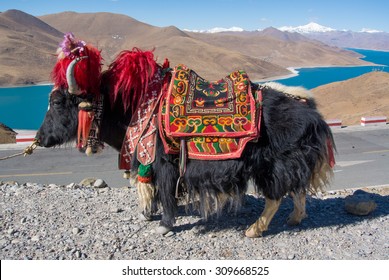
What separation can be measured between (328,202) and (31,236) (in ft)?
11.7

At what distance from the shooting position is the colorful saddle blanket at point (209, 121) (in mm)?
3324

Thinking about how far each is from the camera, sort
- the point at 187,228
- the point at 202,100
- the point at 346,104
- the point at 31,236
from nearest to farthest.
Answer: the point at 202,100 < the point at 31,236 < the point at 187,228 < the point at 346,104

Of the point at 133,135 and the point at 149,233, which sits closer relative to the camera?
the point at 133,135

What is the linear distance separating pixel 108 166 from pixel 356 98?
22.6 metres

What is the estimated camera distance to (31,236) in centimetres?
374

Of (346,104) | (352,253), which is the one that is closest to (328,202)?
(352,253)

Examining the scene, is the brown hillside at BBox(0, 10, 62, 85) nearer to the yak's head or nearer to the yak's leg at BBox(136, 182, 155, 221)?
the yak's head

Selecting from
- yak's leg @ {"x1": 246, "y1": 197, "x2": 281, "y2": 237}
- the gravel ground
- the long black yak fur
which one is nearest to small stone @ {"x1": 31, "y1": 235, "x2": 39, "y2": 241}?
the gravel ground

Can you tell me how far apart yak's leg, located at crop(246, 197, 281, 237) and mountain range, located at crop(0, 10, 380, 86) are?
20770 mm

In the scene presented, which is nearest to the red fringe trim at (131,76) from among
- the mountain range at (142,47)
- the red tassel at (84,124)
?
the red tassel at (84,124)

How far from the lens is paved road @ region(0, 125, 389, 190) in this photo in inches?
351

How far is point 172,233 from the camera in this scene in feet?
12.6

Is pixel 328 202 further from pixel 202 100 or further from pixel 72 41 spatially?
pixel 72 41

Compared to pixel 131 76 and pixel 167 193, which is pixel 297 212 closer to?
pixel 167 193
